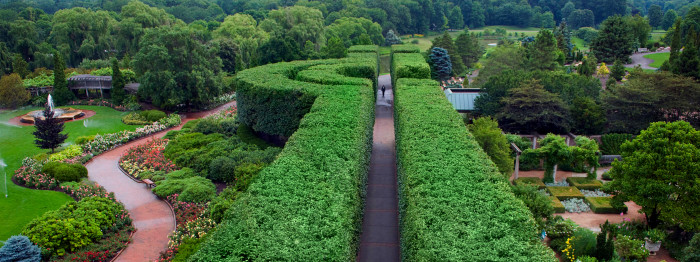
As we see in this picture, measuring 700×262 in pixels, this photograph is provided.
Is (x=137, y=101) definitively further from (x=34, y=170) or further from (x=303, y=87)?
(x=303, y=87)

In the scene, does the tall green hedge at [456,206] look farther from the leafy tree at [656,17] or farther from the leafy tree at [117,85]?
the leafy tree at [656,17]

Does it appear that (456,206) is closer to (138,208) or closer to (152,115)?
(138,208)

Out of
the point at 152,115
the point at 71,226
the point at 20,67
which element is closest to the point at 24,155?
the point at 152,115

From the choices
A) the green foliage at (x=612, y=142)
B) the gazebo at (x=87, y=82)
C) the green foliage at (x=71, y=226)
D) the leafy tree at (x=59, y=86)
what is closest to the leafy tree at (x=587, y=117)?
the green foliage at (x=612, y=142)

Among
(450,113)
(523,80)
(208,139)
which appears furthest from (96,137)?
(523,80)

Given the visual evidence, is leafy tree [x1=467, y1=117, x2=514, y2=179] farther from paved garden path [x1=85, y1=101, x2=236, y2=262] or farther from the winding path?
the winding path
